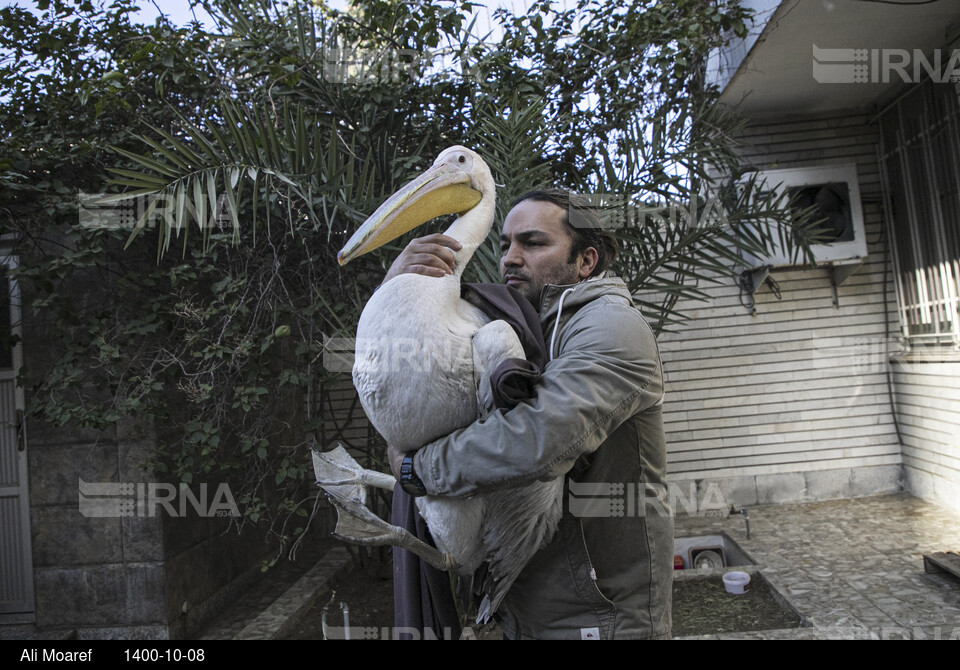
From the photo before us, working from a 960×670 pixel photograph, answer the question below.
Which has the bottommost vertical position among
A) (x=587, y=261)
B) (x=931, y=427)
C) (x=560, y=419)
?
(x=931, y=427)

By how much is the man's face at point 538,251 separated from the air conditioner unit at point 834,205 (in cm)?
524

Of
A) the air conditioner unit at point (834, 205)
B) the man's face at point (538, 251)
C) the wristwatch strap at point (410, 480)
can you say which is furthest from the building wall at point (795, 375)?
the wristwatch strap at point (410, 480)

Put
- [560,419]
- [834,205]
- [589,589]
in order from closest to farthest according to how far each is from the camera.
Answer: [560,419] → [589,589] → [834,205]

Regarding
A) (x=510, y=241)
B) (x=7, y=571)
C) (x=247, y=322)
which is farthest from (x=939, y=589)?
(x=7, y=571)

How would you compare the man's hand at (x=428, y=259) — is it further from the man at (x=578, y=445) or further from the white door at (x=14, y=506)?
the white door at (x=14, y=506)

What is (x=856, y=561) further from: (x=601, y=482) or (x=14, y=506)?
(x=14, y=506)

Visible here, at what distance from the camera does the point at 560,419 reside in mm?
1392

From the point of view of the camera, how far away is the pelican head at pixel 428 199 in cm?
183

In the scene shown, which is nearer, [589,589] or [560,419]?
[560,419]

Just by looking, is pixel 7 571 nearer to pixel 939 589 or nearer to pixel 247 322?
pixel 247 322

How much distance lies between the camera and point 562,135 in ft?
16.1

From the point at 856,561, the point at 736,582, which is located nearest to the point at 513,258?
the point at 736,582

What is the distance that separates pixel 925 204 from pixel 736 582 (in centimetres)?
418

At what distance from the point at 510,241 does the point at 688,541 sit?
469 centimetres
